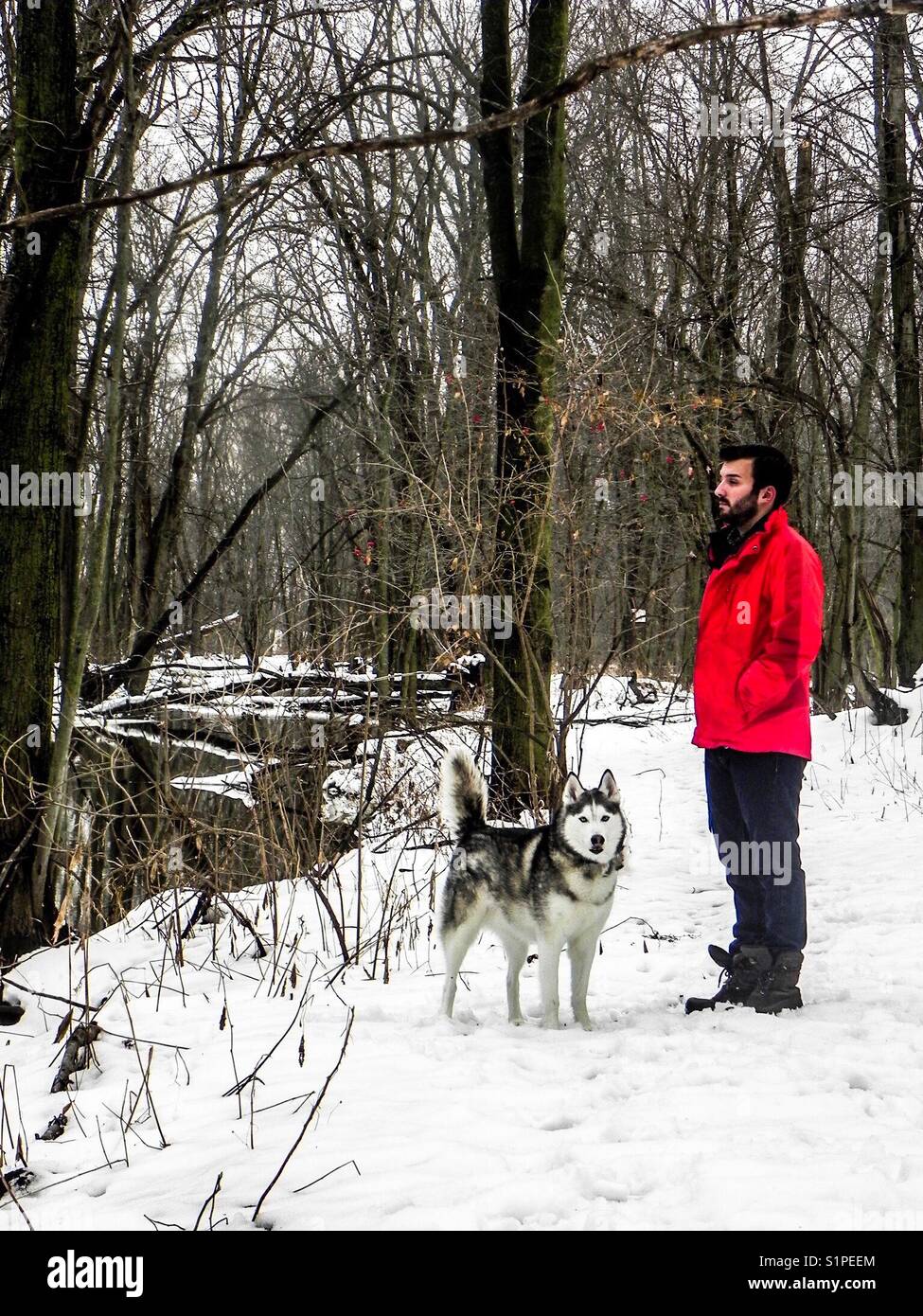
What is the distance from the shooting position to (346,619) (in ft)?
22.9

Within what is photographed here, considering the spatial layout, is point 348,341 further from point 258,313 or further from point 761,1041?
point 761,1041

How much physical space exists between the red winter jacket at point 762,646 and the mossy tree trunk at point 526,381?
9.02 ft

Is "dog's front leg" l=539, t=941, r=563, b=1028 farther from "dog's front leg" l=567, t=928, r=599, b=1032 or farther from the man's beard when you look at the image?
the man's beard

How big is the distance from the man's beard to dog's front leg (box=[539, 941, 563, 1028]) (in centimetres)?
209

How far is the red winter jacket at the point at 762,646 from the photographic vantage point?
14.4 ft

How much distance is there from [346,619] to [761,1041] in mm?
3960

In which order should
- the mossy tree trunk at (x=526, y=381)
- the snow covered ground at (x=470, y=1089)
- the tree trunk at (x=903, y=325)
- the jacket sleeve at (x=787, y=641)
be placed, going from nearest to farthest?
the snow covered ground at (x=470, y=1089), the jacket sleeve at (x=787, y=641), the mossy tree trunk at (x=526, y=381), the tree trunk at (x=903, y=325)

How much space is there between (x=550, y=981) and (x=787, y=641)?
1793mm

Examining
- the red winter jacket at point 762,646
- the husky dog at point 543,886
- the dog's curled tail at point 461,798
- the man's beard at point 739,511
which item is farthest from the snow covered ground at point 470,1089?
the man's beard at point 739,511

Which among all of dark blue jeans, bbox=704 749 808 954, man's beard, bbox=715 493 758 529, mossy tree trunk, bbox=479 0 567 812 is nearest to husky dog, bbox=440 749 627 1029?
dark blue jeans, bbox=704 749 808 954

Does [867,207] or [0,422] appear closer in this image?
[0,422]

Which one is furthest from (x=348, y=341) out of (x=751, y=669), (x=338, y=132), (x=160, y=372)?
(x=751, y=669)

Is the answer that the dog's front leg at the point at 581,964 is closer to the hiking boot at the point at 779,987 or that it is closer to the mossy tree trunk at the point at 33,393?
the hiking boot at the point at 779,987

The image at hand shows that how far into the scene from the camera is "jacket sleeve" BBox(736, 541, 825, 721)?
439cm
